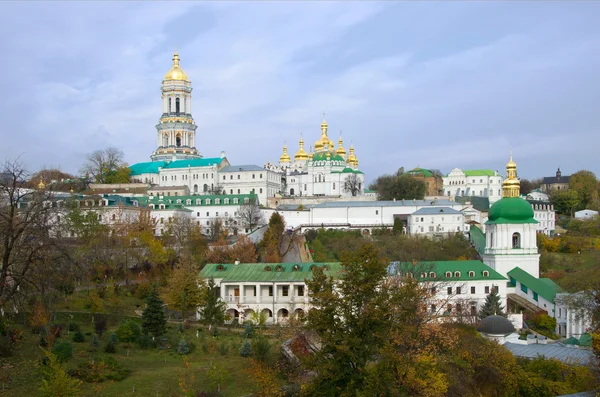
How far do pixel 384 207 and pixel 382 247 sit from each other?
53.9 ft

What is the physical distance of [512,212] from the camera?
48656 millimetres

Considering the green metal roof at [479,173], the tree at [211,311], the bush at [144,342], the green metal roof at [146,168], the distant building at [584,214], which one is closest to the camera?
the bush at [144,342]

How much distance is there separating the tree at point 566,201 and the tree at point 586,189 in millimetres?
2653

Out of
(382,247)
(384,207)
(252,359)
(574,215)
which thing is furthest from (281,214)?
(252,359)

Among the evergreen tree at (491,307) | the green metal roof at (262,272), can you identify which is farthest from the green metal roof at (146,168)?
the evergreen tree at (491,307)

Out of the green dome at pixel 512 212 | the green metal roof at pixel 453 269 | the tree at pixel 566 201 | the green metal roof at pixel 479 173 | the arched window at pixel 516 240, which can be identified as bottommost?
the green metal roof at pixel 453 269

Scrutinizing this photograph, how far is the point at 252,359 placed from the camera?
24531 mm

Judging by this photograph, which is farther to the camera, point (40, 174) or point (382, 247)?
point (40, 174)

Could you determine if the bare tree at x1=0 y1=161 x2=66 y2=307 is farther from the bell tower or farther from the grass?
the bell tower

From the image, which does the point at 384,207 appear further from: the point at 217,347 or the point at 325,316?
the point at 325,316

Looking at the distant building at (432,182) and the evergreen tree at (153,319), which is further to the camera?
the distant building at (432,182)

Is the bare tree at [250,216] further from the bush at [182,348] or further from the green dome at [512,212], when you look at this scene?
the bush at [182,348]

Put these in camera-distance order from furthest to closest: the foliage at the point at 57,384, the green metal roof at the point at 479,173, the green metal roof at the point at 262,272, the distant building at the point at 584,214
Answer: the green metal roof at the point at 479,173, the distant building at the point at 584,214, the green metal roof at the point at 262,272, the foliage at the point at 57,384

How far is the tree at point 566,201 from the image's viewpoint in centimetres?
8462
